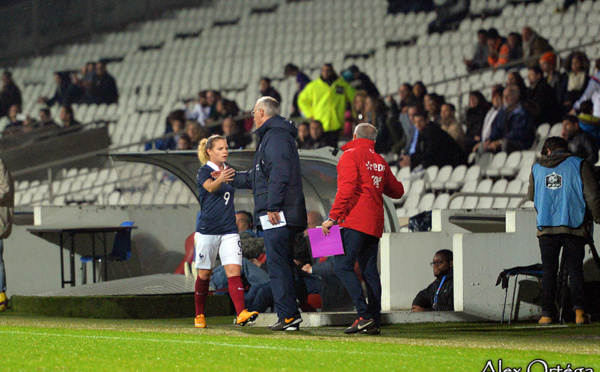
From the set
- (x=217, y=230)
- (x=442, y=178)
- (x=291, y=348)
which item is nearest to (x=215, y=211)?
(x=217, y=230)

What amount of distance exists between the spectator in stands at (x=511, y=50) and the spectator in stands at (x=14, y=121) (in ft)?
36.1

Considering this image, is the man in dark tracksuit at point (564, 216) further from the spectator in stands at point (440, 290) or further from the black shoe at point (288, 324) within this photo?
the black shoe at point (288, 324)

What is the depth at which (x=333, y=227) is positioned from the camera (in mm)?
6836

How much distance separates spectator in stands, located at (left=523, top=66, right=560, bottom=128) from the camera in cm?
1360

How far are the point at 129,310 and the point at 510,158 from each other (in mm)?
6771

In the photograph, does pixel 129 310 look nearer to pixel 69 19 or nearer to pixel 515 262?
pixel 515 262

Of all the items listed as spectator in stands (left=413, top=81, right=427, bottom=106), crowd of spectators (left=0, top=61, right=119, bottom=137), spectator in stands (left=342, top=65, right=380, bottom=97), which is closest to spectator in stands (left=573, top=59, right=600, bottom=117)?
spectator in stands (left=413, top=81, right=427, bottom=106)

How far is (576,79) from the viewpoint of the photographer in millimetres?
13586

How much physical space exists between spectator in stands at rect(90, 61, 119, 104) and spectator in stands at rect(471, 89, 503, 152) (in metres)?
12.0

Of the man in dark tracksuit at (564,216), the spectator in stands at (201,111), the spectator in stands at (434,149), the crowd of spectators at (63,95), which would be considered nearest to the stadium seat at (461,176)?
the spectator in stands at (434,149)

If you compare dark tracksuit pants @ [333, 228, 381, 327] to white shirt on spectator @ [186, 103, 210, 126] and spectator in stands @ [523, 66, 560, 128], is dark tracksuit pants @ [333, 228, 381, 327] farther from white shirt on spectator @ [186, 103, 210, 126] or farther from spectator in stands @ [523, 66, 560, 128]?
white shirt on spectator @ [186, 103, 210, 126]

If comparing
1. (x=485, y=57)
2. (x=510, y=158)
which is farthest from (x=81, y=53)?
(x=510, y=158)

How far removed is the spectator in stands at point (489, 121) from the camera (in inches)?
545

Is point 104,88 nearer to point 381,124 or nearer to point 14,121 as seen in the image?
point 14,121
